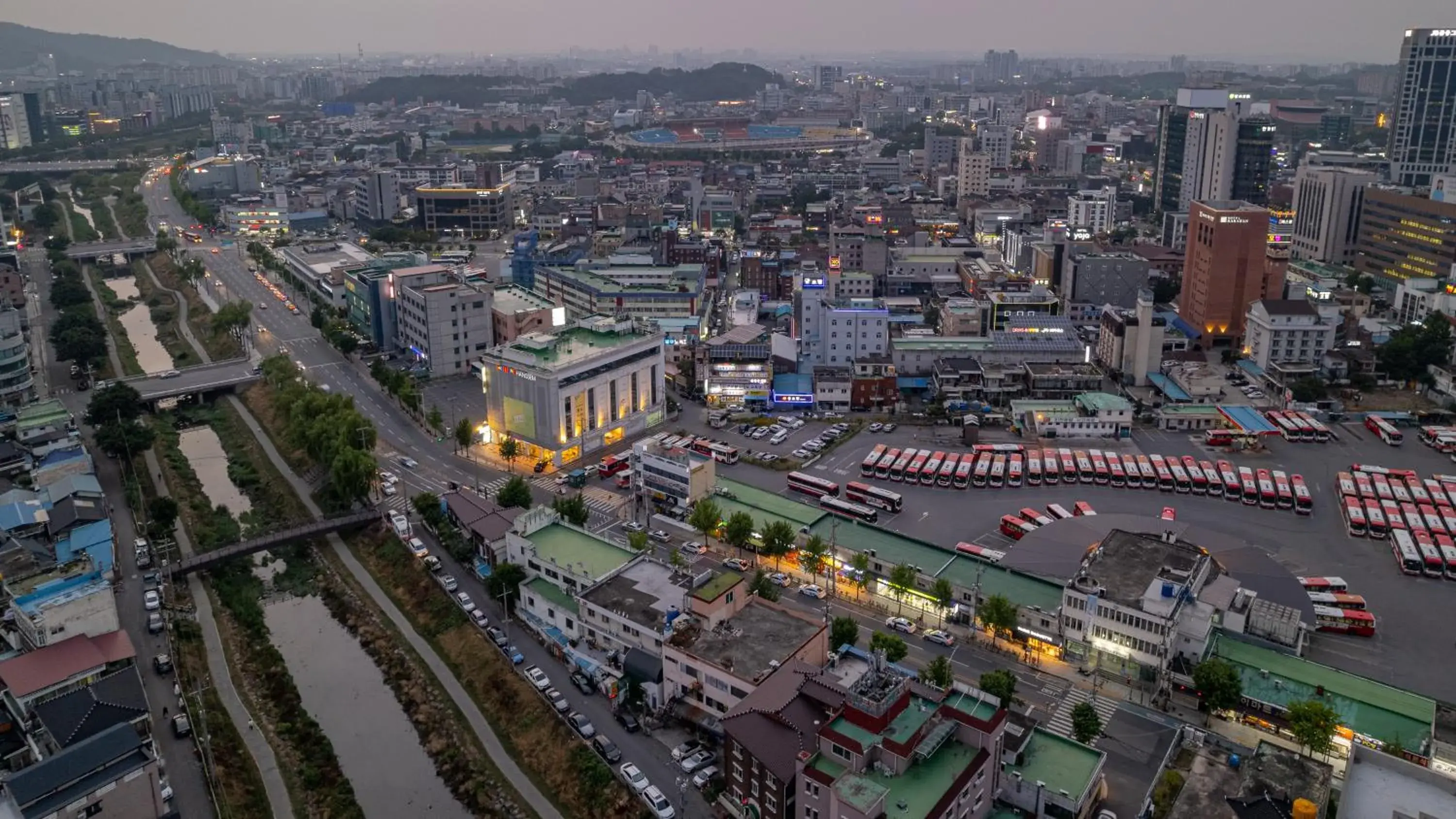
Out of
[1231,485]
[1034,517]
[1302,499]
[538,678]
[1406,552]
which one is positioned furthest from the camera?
[1231,485]

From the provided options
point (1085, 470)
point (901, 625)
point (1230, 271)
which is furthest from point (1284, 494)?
point (1230, 271)

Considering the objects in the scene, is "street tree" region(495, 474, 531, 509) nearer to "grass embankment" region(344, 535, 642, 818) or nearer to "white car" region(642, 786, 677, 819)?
"grass embankment" region(344, 535, 642, 818)

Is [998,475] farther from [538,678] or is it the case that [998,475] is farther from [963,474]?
[538,678]

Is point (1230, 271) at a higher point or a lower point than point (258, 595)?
higher

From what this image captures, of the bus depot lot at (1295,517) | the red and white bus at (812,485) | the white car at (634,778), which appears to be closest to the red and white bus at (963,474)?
the bus depot lot at (1295,517)

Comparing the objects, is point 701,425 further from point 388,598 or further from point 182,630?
point 182,630

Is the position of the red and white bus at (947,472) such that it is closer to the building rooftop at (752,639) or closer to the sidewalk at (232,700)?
the building rooftop at (752,639)
